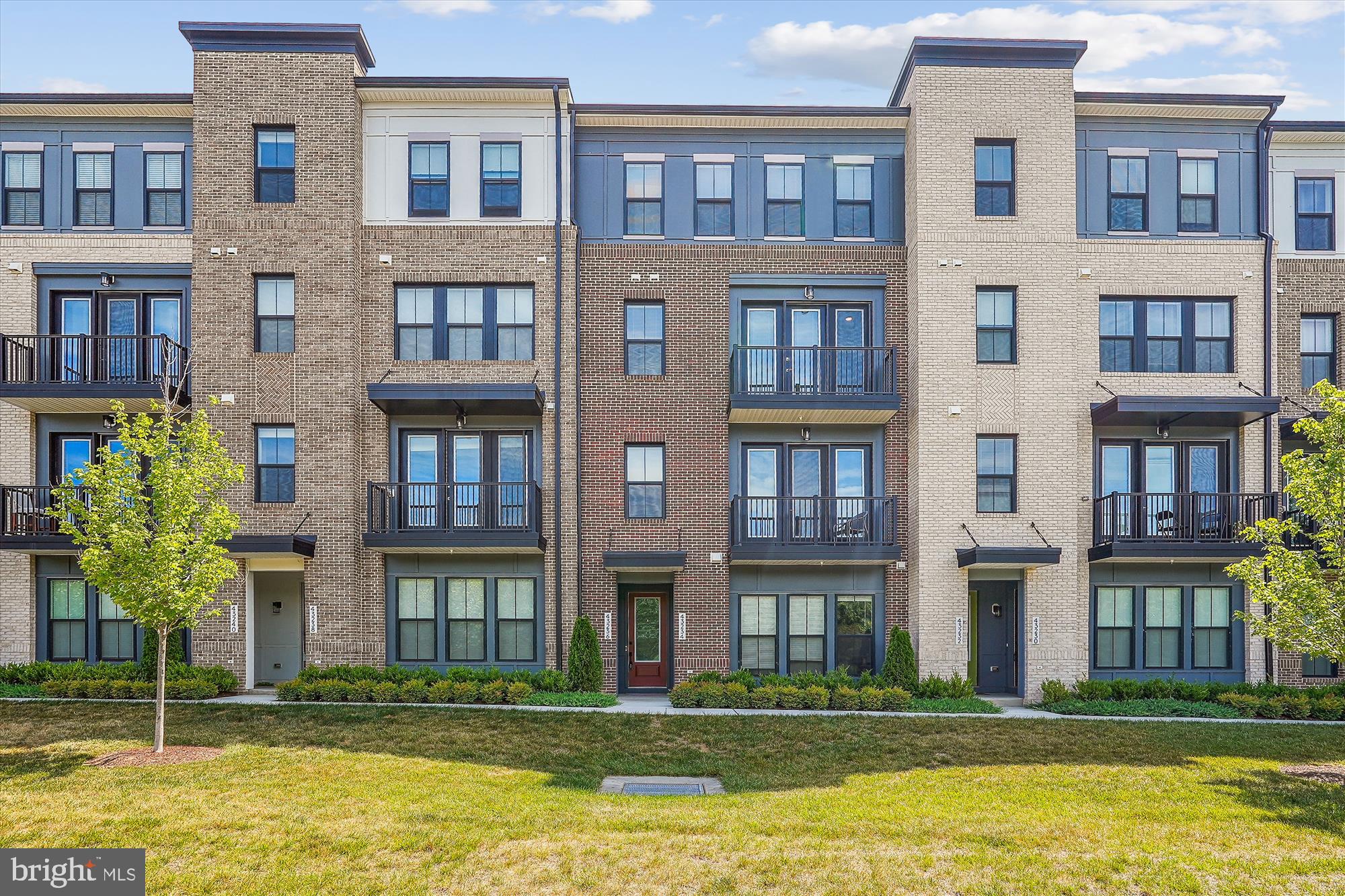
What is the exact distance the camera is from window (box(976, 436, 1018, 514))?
62.4ft

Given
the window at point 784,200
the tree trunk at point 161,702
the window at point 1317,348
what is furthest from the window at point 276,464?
the window at point 1317,348

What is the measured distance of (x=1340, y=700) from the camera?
→ 17406 millimetres

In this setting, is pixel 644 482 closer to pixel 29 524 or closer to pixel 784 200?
pixel 784 200

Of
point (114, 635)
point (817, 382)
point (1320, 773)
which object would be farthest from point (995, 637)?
point (114, 635)

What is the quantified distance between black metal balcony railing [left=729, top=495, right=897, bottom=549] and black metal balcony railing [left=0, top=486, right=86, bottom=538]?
1309 centimetres

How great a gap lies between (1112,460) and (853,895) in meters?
13.9

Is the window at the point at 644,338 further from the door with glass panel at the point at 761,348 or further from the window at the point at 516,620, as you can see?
the window at the point at 516,620

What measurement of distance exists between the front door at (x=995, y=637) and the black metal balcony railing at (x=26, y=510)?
18.0m

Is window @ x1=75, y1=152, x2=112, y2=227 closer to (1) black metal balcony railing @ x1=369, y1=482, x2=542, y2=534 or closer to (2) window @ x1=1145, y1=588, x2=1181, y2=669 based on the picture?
(1) black metal balcony railing @ x1=369, y1=482, x2=542, y2=534

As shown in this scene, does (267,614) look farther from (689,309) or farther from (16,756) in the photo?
(689,309)

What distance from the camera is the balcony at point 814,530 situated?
739 inches

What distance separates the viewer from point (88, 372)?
62.0ft

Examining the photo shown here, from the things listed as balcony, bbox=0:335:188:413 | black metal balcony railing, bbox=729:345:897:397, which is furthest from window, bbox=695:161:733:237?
balcony, bbox=0:335:188:413

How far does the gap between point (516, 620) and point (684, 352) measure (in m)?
6.40
